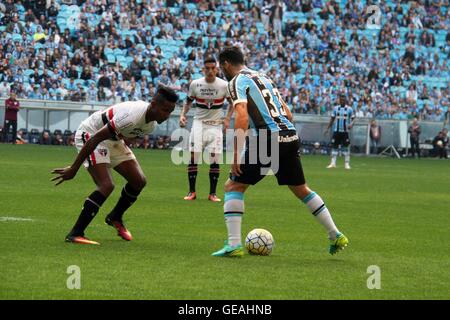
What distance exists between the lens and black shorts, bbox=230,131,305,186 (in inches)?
409

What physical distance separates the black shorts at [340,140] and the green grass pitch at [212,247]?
11.3 m

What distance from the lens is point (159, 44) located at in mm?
46750

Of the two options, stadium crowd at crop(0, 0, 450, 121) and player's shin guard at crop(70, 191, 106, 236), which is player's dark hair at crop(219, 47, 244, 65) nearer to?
player's shin guard at crop(70, 191, 106, 236)

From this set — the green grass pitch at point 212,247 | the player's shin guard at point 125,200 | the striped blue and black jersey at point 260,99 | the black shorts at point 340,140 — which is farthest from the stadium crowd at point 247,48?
the striped blue and black jersey at point 260,99

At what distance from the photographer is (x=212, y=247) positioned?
36.9ft

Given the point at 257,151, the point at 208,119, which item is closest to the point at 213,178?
the point at 208,119

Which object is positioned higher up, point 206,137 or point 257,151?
point 257,151

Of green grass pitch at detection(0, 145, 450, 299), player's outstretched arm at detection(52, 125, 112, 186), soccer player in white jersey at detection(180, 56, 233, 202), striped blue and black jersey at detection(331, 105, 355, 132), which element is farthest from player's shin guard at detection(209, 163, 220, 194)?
striped blue and black jersey at detection(331, 105, 355, 132)

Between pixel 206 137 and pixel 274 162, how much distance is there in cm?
798

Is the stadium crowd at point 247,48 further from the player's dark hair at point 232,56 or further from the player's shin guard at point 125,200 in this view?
the player's dark hair at point 232,56

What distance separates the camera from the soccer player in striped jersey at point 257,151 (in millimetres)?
10398

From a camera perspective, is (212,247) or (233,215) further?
(212,247)

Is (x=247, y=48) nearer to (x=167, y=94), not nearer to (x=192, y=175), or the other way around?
(x=192, y=175)

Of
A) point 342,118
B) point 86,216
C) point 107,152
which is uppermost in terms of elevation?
point 107,152
